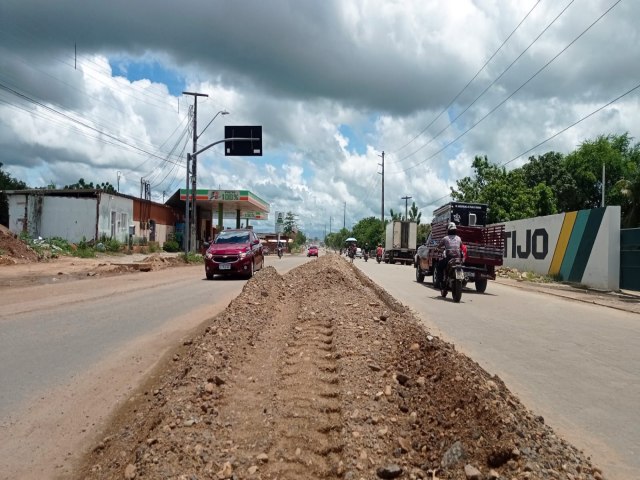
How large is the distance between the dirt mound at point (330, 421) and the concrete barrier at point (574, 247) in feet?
46.7

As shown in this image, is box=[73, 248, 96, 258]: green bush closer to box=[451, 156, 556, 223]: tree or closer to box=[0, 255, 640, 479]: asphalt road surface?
box=[0, 255, 640, 479]: asphalt road surface

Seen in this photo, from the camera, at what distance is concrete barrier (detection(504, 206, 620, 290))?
17812 millimetres

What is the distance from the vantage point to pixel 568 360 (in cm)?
668

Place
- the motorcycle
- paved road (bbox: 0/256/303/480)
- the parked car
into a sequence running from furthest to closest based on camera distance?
1. the parked car
2. the motorcycle
3. paved road (bbox: 0/256/303/480)

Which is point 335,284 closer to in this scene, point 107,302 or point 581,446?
point 107,302

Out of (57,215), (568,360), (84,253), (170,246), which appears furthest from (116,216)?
(568,360)

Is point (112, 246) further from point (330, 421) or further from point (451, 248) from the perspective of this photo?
point (330, 421)

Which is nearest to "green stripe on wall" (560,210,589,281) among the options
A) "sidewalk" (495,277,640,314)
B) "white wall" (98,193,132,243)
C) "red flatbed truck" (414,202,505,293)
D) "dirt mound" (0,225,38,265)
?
"sidewalk" (495,277,640,314)

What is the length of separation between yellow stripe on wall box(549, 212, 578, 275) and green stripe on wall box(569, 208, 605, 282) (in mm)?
1203

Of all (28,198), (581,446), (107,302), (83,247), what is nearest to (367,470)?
(581,446)

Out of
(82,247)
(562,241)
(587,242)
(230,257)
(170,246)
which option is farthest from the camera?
(170,246)

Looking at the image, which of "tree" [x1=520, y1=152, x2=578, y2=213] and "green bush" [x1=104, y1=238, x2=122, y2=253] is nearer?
"green bush" [x1=104, y1=238, x2=122, y2=253]

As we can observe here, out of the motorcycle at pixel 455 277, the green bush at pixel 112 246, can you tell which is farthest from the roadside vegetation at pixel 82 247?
the motorcycle at pixel 455 277

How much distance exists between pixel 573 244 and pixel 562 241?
46.6 inches
